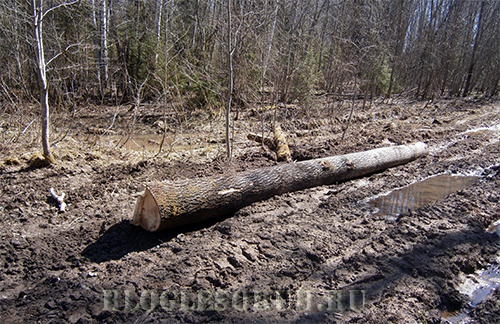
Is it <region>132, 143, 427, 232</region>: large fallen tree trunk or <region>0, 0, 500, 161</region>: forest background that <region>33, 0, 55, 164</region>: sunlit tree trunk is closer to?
<region>0, 0, 500, 161</region>: forest background

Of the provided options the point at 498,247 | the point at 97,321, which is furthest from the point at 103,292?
the point at 498,247

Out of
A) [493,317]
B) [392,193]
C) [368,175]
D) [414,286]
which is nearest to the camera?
[493,317]

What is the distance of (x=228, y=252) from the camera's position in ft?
14.0

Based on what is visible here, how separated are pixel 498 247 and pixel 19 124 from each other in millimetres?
10179

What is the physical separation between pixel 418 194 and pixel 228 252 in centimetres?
459

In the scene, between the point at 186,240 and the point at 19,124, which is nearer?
the point at 186,240

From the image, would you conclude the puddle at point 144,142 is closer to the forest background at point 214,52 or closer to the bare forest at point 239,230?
the bare forest at point 239,230

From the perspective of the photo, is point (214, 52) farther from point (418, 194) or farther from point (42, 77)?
point (418, 194)

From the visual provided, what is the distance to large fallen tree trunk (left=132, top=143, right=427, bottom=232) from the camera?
4.80 m

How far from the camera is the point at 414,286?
3725 millimetres

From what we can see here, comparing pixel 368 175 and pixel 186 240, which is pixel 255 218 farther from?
pixel 368 175

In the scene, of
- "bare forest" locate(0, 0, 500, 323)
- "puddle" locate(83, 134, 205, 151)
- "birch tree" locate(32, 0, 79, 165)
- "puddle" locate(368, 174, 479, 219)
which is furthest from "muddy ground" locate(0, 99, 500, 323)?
"puddle" locate(83, 134, 205, 151)

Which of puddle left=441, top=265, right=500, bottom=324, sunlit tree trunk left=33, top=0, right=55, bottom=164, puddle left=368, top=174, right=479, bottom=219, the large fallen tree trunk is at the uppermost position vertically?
sunlit tree trunk left=33, top=0, right=55, bottom=164

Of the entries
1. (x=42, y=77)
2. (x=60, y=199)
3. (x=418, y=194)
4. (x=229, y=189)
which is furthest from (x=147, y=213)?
(x=418, y=194)
